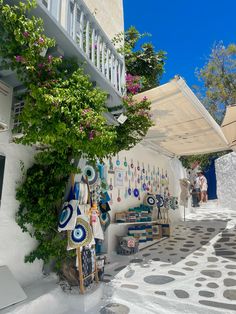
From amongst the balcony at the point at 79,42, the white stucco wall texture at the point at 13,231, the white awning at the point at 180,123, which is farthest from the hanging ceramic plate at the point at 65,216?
the white awning at the point at 180,123

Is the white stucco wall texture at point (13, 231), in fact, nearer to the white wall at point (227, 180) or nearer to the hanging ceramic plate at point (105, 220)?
the hanging ceramic plate at point (105, 220)

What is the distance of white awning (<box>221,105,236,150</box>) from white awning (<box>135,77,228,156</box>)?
0.19m

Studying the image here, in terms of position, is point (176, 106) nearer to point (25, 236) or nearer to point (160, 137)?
point (160, 137)

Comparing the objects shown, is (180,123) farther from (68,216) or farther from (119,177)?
(68,216)

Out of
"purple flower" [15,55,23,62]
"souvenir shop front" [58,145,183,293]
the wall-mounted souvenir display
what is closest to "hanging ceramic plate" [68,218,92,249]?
"souvenir shop front" [58,145,183,293]

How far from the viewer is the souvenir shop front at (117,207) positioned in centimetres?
372

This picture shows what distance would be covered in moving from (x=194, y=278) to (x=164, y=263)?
108 centimetres

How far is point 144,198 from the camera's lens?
335 inches

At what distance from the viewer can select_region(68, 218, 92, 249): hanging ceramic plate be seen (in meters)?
3.60

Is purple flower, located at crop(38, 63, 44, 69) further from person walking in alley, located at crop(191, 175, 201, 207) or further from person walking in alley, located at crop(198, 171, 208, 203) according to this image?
person walking in alley, located at crop(198, 171, 208, 203)

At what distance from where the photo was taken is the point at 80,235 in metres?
3.66

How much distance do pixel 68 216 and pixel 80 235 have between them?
0.36 meters

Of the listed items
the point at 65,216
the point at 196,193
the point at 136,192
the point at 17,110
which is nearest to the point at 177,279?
the point at 65,216

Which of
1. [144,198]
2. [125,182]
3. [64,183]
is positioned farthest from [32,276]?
[144,198]
